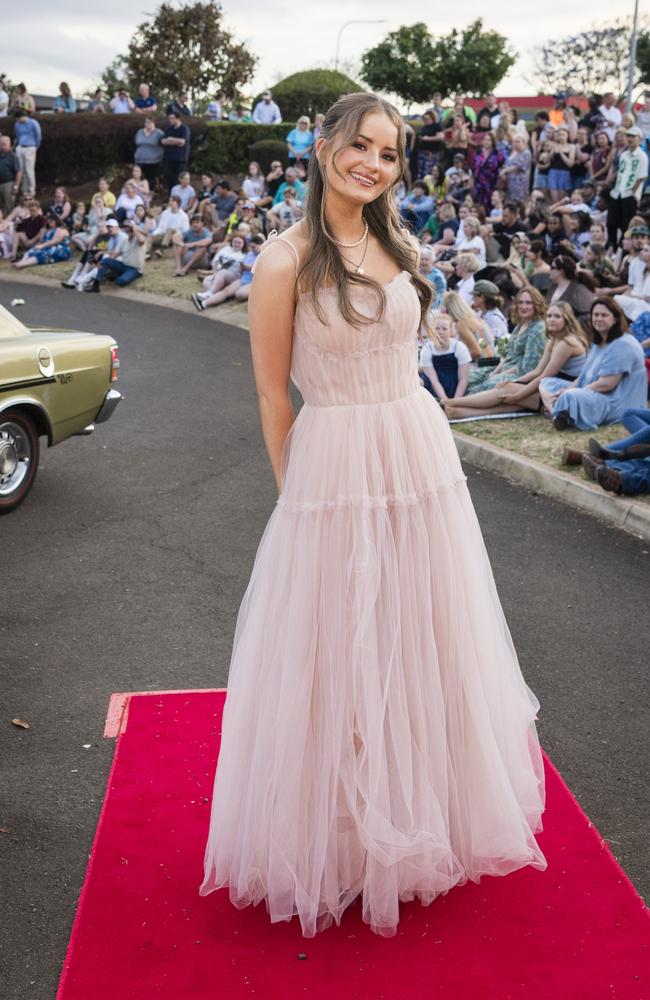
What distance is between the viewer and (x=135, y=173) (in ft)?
82.3

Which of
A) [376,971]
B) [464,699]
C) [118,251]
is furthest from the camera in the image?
[118,251]

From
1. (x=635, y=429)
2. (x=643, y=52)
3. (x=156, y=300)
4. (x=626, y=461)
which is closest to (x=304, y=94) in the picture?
(x=156, y=300)

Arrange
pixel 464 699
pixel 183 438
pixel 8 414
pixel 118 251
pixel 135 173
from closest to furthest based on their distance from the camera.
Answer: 1. pixel 464 699
2. pixel 8 414
3. pixel 183 438
4. pixel 118 251
5. pixel 135 173

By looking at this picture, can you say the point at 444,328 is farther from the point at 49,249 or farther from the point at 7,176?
the point at 7,176

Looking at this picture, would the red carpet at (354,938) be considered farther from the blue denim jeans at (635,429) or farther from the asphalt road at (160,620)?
the blue denim jeans at (635,429)

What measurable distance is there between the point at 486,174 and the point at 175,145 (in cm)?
934

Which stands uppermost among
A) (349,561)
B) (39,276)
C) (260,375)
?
(260,375)

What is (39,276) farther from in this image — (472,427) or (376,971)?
(376,971)

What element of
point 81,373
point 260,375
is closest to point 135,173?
point 81,373

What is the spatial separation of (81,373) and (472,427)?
418 cm

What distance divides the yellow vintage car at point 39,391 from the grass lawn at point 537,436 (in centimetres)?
371

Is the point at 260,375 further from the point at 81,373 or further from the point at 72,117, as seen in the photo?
the point at 72,117

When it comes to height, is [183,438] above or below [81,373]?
below

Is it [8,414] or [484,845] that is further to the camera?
→ [8,414]
